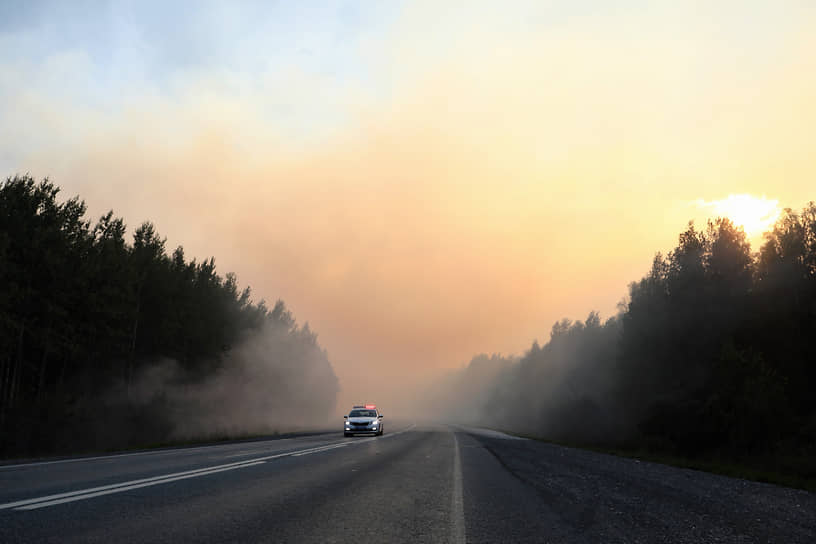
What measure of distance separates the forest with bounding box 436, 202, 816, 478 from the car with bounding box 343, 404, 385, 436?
15558 mm

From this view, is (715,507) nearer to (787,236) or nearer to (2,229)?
(2,229)

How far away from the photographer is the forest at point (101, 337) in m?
30.9

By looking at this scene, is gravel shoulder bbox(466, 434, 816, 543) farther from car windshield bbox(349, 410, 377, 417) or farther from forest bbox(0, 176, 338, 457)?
forest bbox(0, 176, 338, 457)

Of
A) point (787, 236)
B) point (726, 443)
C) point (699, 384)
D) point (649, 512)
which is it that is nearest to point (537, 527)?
point (649, 512)

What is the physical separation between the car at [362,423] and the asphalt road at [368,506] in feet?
65.3

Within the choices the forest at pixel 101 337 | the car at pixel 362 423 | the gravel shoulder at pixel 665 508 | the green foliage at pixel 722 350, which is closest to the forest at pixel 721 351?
the green foliage at pixel 722 350

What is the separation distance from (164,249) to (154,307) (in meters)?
6.19

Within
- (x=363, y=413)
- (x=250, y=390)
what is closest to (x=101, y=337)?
(x=363, y=413)

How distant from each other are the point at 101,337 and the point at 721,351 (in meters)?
43.5

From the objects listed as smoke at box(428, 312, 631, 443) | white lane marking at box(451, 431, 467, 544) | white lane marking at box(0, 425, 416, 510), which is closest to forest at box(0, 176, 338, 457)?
white lane marking at box(0, 425, 416, 510)

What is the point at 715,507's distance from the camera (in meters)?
8.90

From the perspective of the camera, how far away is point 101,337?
1645 inches

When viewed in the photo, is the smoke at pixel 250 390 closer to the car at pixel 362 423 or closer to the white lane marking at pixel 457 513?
the car at pixel 362 423

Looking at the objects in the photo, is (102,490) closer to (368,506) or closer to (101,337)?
(368,506)
